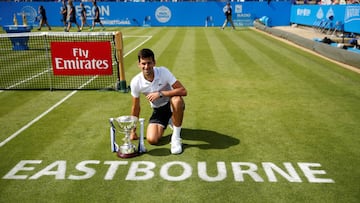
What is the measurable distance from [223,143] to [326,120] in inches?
114

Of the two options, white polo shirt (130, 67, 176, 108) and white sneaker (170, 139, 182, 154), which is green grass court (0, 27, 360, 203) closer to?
white sneaker (170, 139, 182, 154)

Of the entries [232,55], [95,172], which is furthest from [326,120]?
[232,55]

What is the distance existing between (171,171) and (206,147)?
1168mm

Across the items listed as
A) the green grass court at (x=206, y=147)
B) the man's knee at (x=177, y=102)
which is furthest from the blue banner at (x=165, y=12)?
the man's knee at (x=177, y=102)

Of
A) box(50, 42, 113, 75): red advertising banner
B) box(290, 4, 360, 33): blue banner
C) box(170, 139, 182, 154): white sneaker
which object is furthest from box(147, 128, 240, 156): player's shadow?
box(290, 4, 360, 33): blue banner

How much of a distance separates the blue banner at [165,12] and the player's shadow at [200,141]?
30.7 m

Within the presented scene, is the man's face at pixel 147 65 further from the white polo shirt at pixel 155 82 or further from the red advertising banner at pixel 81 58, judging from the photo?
the red advertising banner at pixel 81 58

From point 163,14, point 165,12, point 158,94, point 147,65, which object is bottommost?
point 158,94

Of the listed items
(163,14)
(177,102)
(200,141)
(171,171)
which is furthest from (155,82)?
(163,14)

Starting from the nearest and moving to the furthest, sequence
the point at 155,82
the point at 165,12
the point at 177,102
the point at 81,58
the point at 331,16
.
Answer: the point at 177,102
the point at 155,82
the point at 81,58
the point at 331,16
the point at 165,12

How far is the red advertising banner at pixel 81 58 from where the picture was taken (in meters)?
9.66

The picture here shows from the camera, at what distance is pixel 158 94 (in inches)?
231

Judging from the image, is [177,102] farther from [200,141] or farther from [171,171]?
[171,171]

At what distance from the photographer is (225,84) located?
11.1 meters
